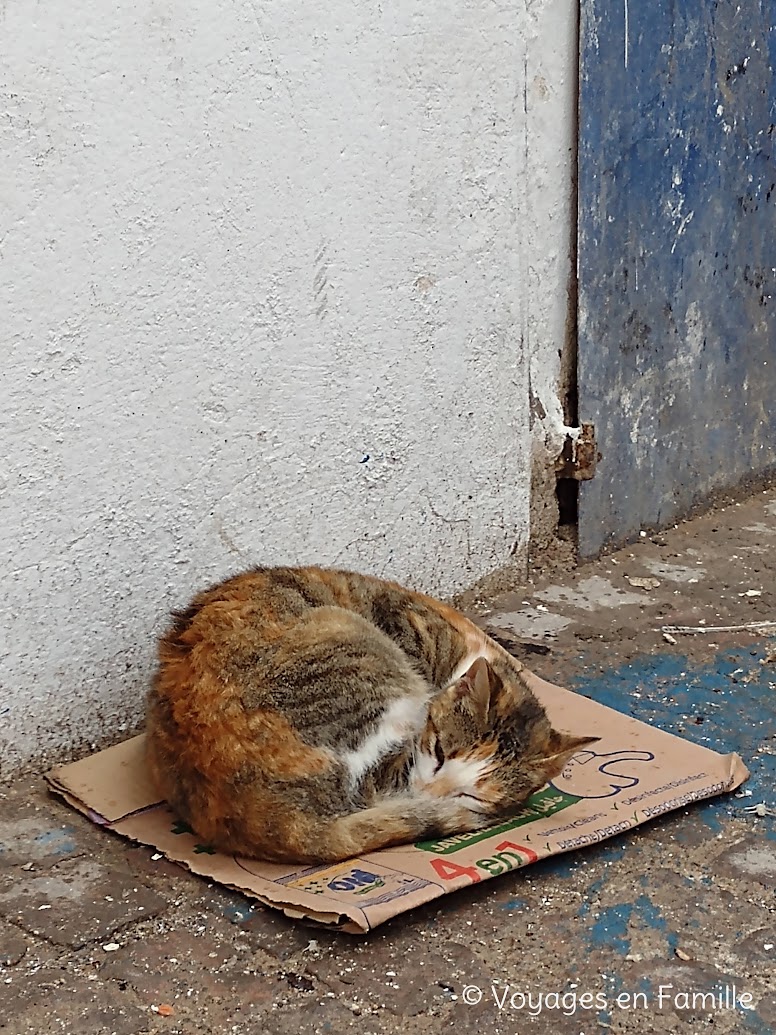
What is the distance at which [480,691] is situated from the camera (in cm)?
315

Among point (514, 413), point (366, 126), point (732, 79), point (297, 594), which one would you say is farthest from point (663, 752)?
point (732, 79)

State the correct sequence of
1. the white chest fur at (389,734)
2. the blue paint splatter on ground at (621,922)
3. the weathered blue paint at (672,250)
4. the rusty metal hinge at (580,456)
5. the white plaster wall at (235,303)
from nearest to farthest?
the blue paint splatter on ground at (621,922) → the white chest fur at (389,734) → the white plaster wall at (235,303) → the weathered blue paint at (672,250) → the rusty metal hinge at (580,456)

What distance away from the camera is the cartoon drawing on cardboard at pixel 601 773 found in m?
3.38

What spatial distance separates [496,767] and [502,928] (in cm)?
40

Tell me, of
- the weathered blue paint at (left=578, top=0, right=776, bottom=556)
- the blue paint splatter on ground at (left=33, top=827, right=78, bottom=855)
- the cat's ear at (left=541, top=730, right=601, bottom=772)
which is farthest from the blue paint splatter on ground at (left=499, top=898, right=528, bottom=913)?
Result: the weathered blue paint at (left=578, top=0, right=776, bottom=556)

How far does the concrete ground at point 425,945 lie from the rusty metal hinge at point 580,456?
56.6 inches

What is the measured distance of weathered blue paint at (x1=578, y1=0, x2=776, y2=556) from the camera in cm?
469

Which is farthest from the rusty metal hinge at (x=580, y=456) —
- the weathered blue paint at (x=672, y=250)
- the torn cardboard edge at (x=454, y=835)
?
the torn cardboard edge at (x=454, y=835)

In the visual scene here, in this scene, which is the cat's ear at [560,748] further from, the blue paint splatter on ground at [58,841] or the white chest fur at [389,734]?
the blue paint splatter on ground at [58,841]

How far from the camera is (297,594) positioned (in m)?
3.42

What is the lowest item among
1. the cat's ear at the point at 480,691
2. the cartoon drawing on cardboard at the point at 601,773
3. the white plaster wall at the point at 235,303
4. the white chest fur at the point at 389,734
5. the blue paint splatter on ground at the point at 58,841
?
the blue paint splatter on ground at the point at 58,841

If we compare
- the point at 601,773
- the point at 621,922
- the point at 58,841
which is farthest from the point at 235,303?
the point at 621,922

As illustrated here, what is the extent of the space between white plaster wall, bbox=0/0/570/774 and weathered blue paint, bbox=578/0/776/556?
305mm

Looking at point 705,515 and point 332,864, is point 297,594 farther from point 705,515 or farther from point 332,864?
point 705,515
